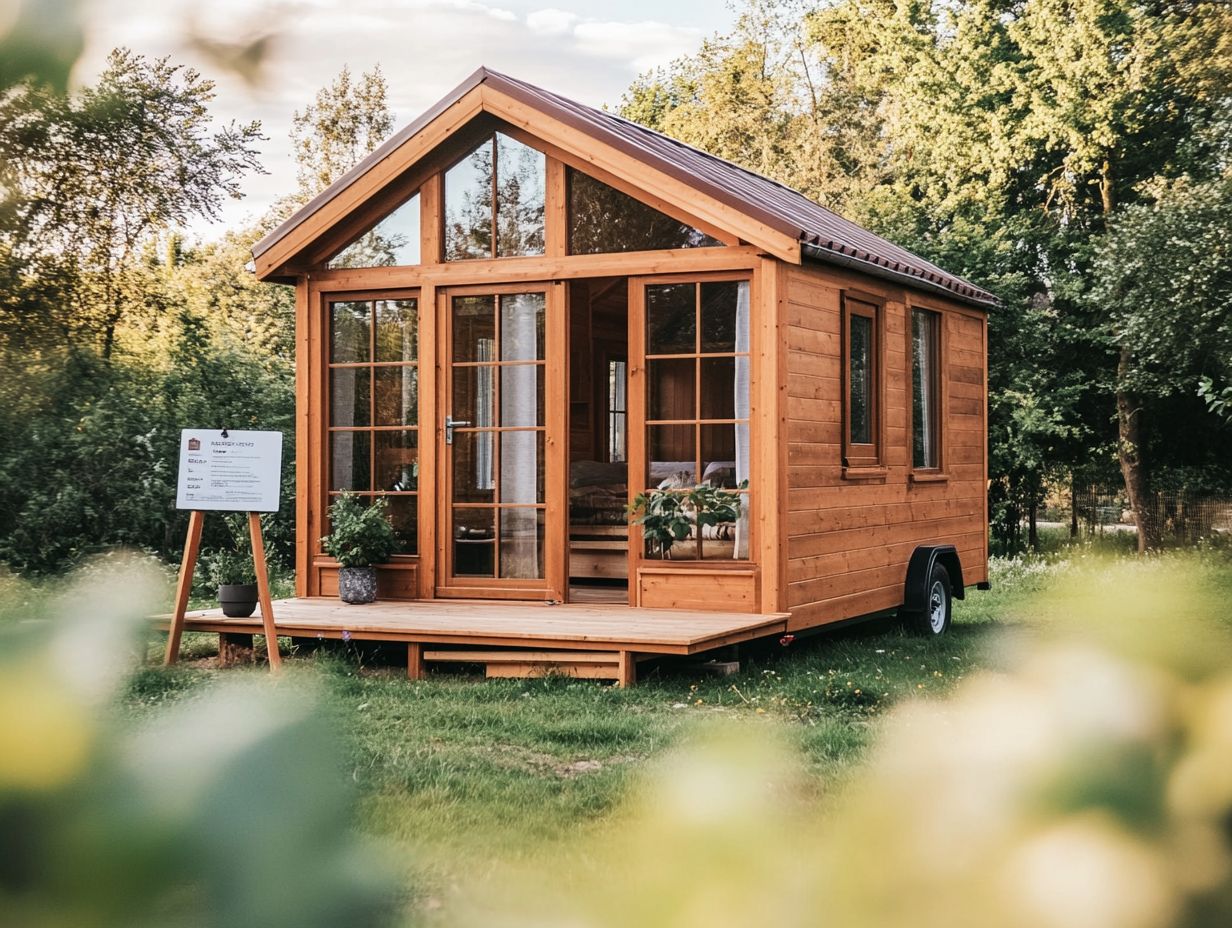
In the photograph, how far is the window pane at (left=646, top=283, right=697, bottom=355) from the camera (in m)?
8.68

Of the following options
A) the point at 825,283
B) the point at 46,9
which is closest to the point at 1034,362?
the point at 825,283

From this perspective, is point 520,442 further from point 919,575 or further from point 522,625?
point 919,575

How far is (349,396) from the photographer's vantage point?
9664 mm

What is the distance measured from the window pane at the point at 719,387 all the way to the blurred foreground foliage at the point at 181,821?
26.7 ft

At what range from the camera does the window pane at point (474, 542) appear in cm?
927

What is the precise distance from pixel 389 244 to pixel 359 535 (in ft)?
6.70

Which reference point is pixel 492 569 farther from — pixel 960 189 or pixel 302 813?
pixel 960 189

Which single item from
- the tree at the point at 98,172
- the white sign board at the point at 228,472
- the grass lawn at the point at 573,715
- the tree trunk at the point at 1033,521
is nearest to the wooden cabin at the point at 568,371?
the grass lawn at the point at 573,715

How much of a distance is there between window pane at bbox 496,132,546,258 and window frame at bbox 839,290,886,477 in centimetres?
214

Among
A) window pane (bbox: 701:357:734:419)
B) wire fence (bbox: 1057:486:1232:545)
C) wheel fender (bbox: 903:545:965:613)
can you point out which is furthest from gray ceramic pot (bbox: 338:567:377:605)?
wire fence (bbox: 1057:486:1232:545)

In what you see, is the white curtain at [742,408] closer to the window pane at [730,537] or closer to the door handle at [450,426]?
the window pane at [730,537]

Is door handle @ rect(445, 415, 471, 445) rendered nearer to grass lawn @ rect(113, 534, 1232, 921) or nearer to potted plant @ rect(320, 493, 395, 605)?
potted plant @ rect(320, 493, 395, 605)

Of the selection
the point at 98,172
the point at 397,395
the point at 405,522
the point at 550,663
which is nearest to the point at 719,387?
the point at 550,663

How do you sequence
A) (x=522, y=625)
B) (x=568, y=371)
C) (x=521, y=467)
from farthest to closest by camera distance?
1. (x=521, y=467)
2. (x=568, y=371)
3. (x=522, y=625)
